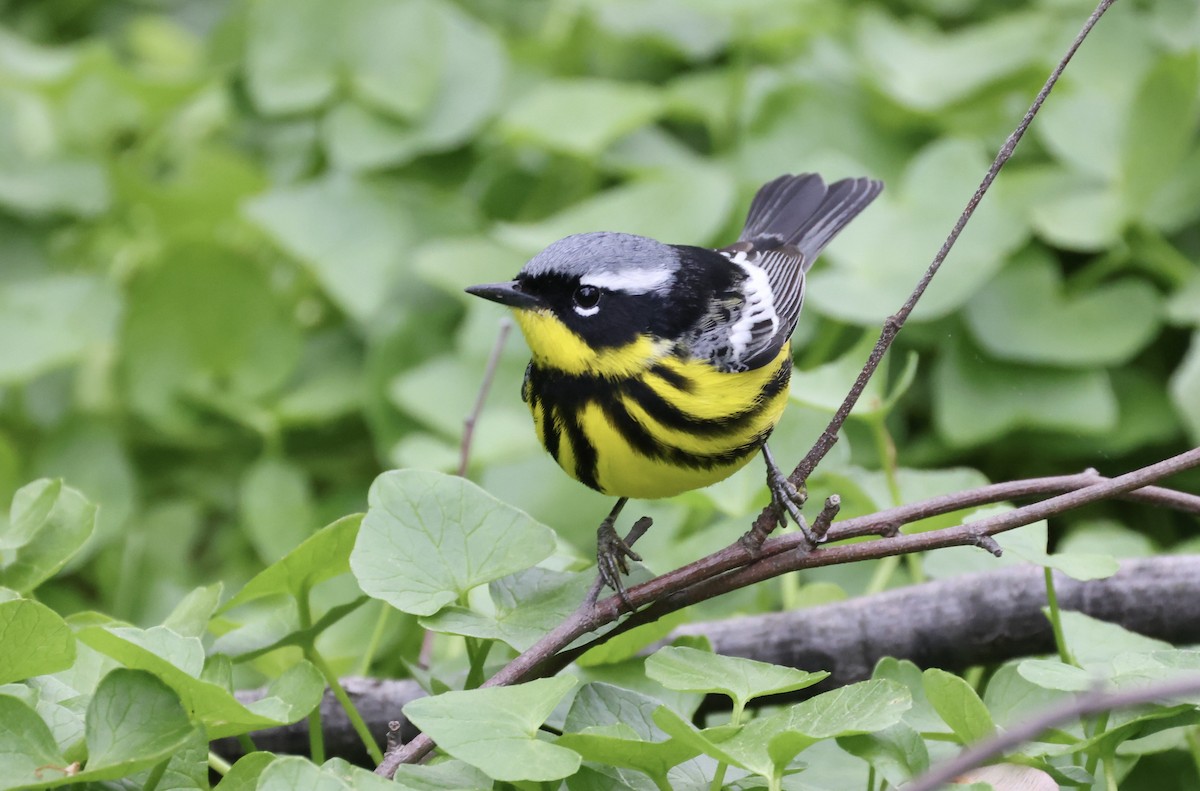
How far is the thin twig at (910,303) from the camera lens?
38.2 inches

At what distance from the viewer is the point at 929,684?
942mm

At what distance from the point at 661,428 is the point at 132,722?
61 cm

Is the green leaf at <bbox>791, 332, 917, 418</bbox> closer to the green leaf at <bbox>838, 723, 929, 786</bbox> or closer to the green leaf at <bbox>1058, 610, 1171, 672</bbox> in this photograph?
the green leaf at <bbox>1058, 610, 1171, 672</bbox>

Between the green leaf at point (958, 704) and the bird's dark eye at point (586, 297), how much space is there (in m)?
0.60

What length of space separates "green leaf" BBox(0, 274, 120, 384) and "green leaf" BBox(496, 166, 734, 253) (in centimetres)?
84

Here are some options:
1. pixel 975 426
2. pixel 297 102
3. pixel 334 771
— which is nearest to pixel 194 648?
pixel 334 771

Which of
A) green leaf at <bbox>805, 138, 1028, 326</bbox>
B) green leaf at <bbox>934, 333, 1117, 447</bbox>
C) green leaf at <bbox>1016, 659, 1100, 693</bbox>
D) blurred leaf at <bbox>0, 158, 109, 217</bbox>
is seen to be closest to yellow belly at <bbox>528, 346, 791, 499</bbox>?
green leaf at <bbox>1016, 659, 1100, 693</bbox>

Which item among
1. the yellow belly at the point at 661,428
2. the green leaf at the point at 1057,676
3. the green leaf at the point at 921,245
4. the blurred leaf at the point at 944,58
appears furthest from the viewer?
the blurred leaf at the point at 944,58

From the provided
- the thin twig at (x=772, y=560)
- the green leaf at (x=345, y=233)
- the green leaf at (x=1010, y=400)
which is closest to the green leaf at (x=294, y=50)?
the green leaf at (x=345, y=233)

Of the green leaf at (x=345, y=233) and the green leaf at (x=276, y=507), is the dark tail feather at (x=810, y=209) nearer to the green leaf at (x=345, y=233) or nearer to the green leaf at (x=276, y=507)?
the green leaf at (x=345, y=233)

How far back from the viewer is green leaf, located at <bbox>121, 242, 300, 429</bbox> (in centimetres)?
260

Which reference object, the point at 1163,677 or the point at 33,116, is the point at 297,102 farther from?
the point at 1163,677

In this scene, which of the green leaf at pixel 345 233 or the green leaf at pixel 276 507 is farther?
the green leaf at pixel 345 233

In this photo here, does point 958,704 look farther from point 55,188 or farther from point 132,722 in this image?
point 55,188
